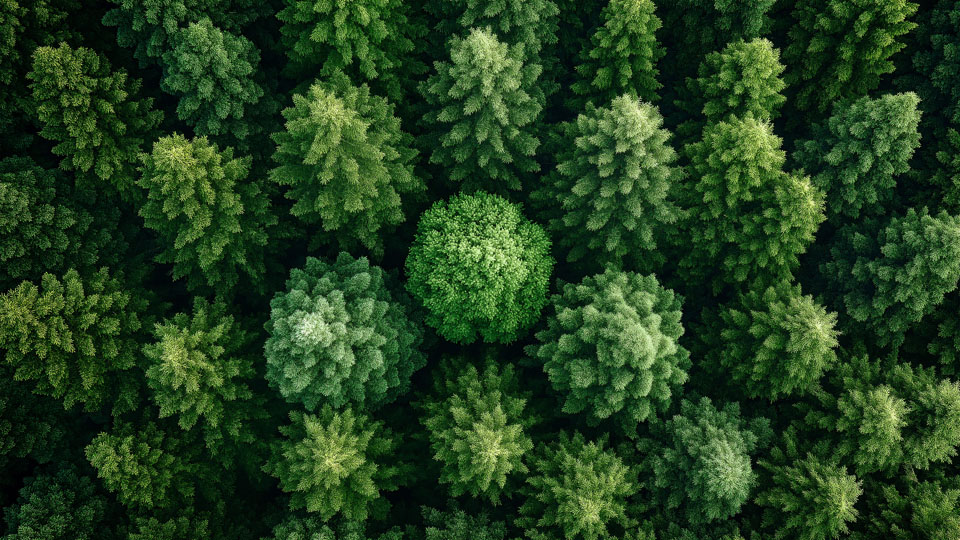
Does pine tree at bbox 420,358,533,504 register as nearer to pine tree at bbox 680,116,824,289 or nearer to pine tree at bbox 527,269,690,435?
pine tree at bbox 527,269,690,435

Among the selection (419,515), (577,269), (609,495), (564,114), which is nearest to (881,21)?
(564,114)

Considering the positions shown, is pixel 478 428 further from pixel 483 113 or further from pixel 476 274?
pixel 483 113

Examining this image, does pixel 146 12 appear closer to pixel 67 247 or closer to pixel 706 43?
pixel 67 247

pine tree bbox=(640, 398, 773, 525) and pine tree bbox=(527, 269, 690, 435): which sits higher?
pine tree bbox=(527, 269, 690, 435)

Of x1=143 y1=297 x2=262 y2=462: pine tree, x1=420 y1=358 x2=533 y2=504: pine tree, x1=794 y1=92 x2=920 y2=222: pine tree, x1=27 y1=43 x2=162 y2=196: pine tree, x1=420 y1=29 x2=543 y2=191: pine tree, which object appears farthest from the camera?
x1=794 y1=92 x2=920 y2=222: pine tree

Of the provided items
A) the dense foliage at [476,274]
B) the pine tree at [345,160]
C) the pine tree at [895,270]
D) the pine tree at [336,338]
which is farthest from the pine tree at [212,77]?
the pine tree at [895,270]

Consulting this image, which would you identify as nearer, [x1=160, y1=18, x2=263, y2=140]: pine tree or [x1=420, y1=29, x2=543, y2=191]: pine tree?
[x1=160, y1=18, x2=263, y2=140]: pine tree

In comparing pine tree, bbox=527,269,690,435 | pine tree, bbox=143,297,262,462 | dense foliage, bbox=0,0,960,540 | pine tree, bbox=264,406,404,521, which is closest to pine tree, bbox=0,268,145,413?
dense foliage, bbox=0,0,960,540
